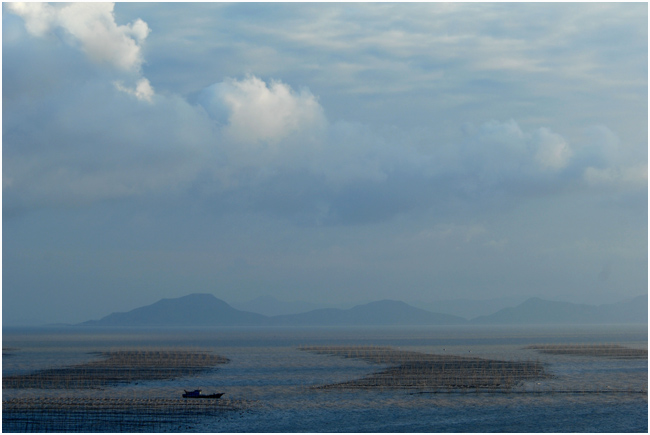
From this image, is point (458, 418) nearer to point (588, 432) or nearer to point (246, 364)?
point (588, 432)

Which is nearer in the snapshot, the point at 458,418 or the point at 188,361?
the point at 458,418

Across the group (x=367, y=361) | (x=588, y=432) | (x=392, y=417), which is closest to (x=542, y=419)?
(x=588, y=432)

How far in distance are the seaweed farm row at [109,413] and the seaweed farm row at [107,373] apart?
11.5 m

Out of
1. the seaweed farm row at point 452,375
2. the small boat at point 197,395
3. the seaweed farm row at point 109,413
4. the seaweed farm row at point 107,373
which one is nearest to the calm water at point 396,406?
the seaweed farm row at point 109,413

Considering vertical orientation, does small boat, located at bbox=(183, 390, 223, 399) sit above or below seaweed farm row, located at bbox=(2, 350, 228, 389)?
above

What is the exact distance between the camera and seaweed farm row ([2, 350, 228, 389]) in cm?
6070

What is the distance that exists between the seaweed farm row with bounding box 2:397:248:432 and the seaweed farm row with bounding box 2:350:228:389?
11.5 meters

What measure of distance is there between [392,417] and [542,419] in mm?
9073

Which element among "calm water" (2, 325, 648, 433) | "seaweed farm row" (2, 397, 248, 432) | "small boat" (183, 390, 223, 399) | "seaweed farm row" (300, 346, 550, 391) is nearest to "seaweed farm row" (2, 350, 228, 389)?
"calm water" (2, 325, 648, 433)

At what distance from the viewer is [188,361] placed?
91375 mm

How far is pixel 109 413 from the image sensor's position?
43656 millimetres

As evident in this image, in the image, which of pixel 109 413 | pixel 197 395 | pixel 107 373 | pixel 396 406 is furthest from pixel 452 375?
pixel 109 413

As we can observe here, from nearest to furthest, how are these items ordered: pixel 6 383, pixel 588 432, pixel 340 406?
1. pixel 588 432
2. pixel 340 406
3. pixel 6 383

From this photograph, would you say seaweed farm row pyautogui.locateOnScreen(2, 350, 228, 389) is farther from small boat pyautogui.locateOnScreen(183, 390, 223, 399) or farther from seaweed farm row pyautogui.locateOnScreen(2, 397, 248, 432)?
small boat pyautogui.locateOnScreen(183, 390, 223, 399)
